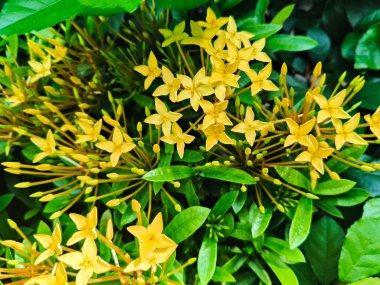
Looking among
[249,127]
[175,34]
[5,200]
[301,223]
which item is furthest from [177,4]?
[5,200]

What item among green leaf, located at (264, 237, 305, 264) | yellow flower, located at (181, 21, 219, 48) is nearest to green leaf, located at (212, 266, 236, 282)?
green leaf, located at (264, 237, 305, 264)

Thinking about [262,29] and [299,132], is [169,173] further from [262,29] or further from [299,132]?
[262,29]

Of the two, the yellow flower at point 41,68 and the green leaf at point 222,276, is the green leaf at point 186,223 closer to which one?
the green leaf at point 222,276

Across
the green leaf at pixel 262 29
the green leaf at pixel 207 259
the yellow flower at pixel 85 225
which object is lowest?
the green leaf at pixel 207 259

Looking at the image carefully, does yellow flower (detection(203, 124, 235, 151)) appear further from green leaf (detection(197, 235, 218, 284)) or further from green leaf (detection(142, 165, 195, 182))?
green leaf (detection(197, 235, 218, 284))

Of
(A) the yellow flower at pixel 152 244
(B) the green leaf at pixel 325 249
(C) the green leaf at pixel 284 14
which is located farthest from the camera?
(C) the green leaf at pixel 284 14

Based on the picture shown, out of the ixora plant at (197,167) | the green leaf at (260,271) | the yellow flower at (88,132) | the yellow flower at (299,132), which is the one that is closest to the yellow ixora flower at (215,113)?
the ixora plant at (197,167)

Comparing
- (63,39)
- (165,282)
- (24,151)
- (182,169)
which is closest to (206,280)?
(165,282)
